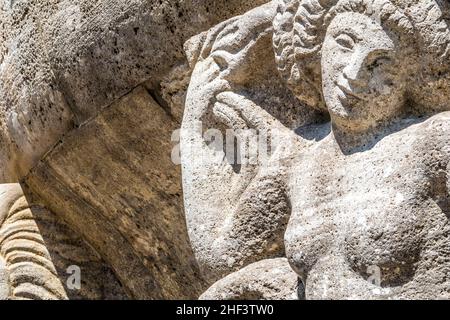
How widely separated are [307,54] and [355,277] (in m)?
0.48

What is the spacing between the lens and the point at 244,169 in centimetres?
344

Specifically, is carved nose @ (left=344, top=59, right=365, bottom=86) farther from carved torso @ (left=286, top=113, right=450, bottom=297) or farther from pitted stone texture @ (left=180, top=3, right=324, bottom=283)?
pitted stone texture @ (left=180, top=3, right=324, bottom=283)

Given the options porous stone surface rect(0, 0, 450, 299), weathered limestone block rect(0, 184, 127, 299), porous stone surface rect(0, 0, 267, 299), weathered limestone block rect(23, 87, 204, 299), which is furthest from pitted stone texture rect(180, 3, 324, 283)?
weathered limestone block rect(0, 184, 127, 299)

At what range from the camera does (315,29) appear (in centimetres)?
323

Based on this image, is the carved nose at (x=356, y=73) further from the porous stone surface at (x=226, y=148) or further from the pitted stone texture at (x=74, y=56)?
the pitted stone texture at (x=74, y=56)

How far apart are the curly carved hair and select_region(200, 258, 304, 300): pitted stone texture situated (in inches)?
13.6

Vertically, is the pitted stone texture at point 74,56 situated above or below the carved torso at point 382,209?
above

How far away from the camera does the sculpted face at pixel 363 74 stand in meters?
3.11

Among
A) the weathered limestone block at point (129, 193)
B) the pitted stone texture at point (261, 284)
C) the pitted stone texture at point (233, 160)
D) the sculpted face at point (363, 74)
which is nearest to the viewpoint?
the sculpted face at point (363, 74)

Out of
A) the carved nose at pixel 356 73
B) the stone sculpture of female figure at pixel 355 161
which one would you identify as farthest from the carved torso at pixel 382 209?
the carved nose at pixel 356 73

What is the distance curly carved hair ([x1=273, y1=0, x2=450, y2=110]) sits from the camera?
3064 millimetres

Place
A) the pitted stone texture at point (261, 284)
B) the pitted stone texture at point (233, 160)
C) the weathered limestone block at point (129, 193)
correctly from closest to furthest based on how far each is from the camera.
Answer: the pitted stone texture at point (261, 284) < the pitted stone texture at point (233, 160) < the weathered limestone block at point (129, 193)
